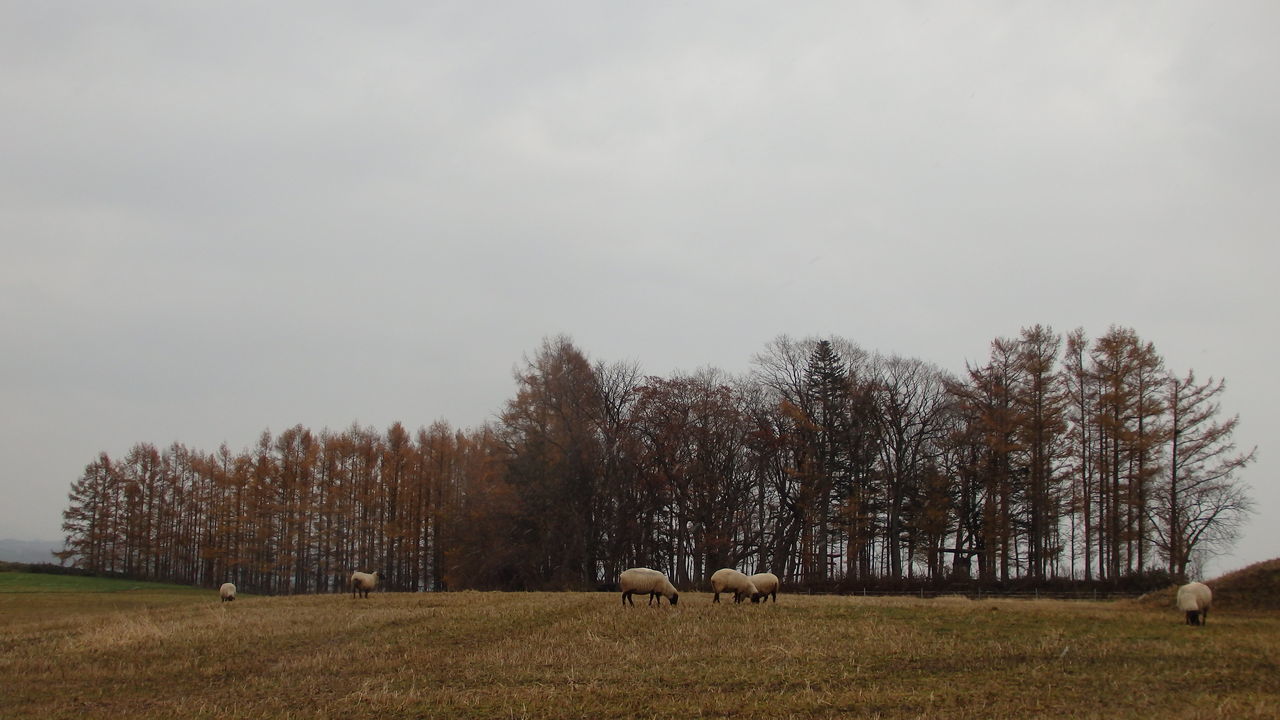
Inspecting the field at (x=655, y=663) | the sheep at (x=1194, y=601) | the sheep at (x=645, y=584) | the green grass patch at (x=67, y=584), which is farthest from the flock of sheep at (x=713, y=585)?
the green grass patch at (x=67, y=584)

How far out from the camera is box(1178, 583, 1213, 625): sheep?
25.3m

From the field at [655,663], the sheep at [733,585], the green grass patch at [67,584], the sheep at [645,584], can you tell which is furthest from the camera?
the green grass patch at [67,584]

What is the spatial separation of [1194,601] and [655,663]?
1672cm

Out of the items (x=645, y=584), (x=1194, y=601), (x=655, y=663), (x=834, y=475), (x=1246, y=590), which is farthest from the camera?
(x=834, y=475)

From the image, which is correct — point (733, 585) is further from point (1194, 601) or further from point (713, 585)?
point (1194, 601)

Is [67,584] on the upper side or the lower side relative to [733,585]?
lower

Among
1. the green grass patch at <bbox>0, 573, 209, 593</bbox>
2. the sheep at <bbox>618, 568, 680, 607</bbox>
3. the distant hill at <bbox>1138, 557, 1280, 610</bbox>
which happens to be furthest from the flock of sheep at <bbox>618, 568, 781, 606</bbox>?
the green grass patch at <bbox>0, 573, 209, 593</bbox>

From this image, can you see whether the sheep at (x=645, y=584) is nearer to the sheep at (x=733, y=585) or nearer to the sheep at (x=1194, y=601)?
the sheep at (x=733, y=585)

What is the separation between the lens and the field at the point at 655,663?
15438 mm

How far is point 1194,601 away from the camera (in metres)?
25.6

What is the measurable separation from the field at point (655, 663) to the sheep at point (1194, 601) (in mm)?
670

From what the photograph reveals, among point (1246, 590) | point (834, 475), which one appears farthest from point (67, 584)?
point (1246, 590)

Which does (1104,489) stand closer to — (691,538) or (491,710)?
(691,538)

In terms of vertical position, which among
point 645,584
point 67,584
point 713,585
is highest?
point 645,584
